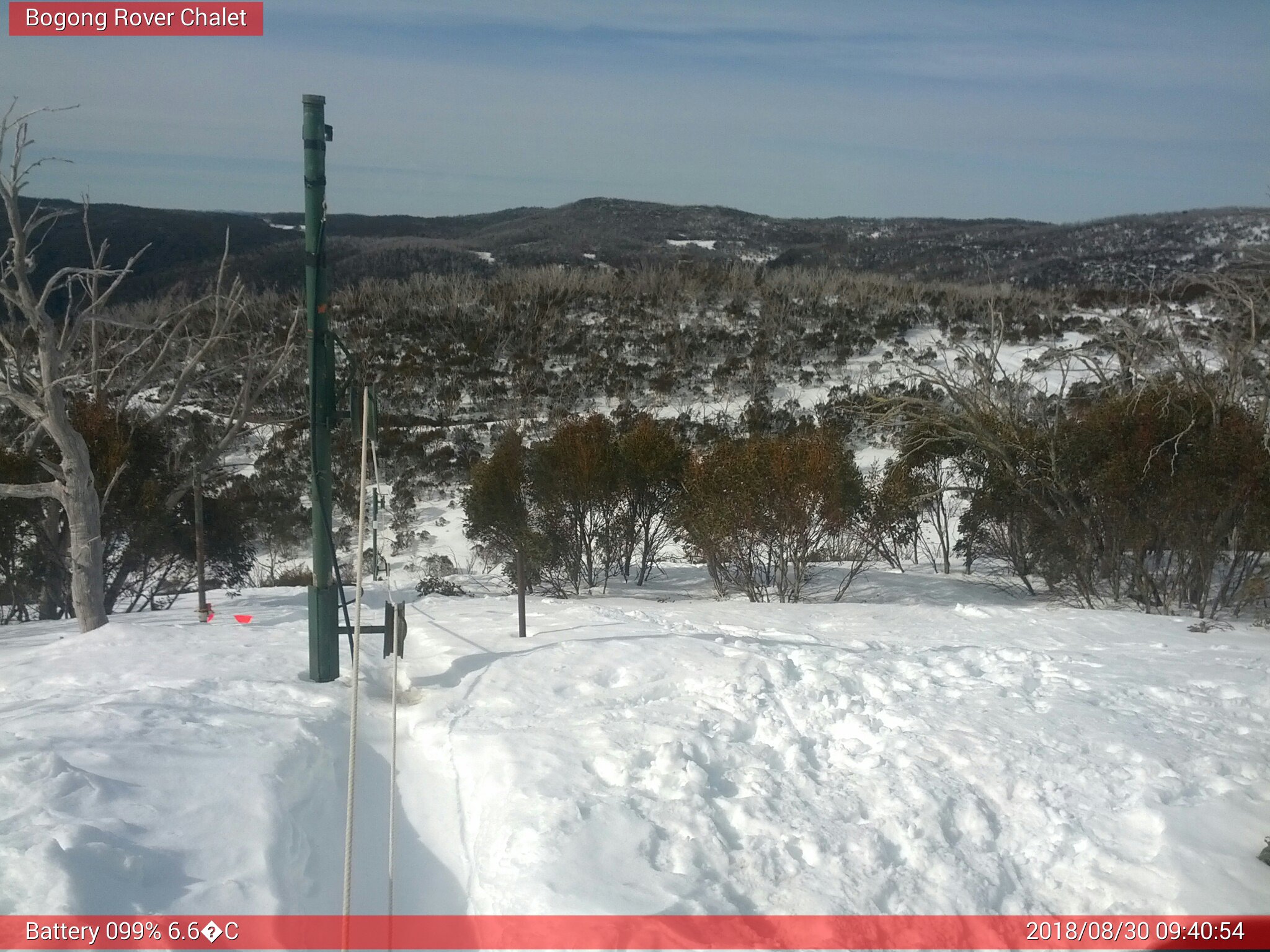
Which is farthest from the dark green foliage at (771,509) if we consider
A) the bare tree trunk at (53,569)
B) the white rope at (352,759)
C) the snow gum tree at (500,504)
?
the bare tree trunk at (53,569)

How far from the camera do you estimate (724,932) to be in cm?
340

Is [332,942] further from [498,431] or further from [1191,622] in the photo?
[498,431]

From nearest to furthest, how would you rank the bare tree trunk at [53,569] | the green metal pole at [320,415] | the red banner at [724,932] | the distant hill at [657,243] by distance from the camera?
the red banner at [724,932]
the green metal pole at [320,415]
the bare tree trunk at [53,569]
the distant hill at [657,243]

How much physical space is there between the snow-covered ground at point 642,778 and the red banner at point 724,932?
7 cm

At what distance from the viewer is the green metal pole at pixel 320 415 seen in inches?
218

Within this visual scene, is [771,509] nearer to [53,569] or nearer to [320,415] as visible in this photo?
[320,415]

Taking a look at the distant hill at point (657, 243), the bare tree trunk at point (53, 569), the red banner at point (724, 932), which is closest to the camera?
the red banner at point (724, 932)

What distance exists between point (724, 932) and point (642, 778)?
1.12 m

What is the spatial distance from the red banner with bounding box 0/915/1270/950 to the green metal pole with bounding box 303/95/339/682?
240cm

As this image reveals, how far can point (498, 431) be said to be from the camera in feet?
77.0

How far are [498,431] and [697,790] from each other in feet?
64.6

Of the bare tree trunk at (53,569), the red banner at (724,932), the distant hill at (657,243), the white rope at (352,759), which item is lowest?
the bare tree trunk at (53,569)

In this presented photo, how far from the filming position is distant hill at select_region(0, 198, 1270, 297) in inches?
1890

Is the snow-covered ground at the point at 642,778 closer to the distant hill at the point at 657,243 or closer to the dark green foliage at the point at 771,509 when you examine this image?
the dark green foliage at the point at 771,509
